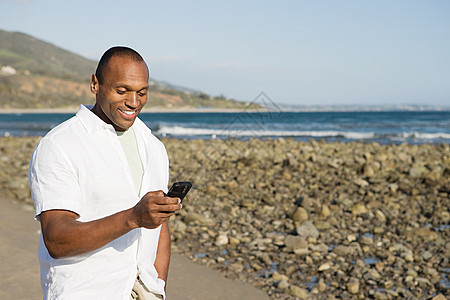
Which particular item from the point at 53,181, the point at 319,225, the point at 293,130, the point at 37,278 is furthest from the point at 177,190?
the point at 293,130

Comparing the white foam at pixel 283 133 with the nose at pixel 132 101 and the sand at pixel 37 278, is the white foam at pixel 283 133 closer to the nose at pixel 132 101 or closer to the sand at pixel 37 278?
the sand at pixel 37 278

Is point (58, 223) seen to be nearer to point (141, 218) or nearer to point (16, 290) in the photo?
point (141, 218)

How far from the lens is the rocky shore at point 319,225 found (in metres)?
5.41

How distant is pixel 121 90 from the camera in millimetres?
1875

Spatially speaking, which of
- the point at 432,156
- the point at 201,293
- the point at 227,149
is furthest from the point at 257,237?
the point at 432,156

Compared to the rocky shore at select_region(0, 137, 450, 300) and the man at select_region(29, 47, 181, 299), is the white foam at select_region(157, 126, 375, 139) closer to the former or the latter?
the rocky shore at select_region(0, 137, 450, 300)

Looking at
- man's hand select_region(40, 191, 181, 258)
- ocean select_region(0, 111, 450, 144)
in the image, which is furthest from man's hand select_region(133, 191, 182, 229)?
ocean select_region(0, 111, 450, 144)

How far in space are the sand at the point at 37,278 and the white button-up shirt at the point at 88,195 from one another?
286cm

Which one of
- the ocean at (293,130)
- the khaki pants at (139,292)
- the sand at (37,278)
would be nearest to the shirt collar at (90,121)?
the khaki pants at (139,292)

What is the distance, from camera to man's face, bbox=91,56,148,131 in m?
1.86

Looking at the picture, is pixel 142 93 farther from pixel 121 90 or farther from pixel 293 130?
pixel 293 130

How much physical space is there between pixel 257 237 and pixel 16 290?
139 inches

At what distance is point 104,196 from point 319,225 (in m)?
6.10

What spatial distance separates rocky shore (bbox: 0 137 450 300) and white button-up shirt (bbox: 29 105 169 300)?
11.1ft
